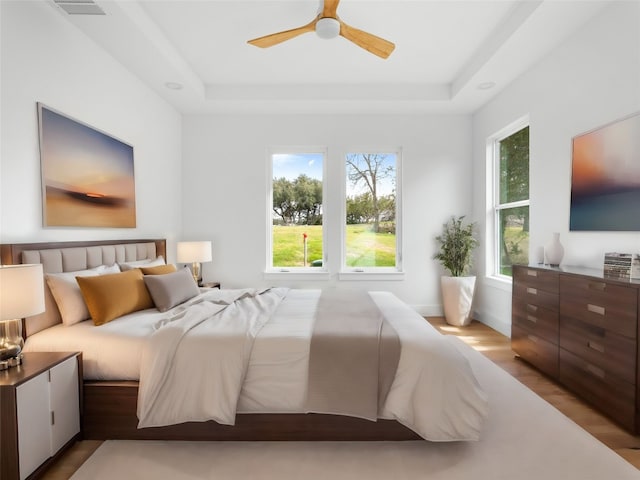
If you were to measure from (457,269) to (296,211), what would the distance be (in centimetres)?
229

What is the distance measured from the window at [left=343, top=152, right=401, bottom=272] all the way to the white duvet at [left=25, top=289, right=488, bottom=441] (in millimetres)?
2785

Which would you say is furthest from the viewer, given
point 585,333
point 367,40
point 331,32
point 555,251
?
point 555,251

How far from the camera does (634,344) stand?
198cm

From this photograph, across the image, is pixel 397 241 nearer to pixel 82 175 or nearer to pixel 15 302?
Answer: pixel 82 175

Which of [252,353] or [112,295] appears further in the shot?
[112,295]

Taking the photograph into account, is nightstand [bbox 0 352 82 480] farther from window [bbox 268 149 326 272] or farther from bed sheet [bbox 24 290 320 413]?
window [bbox 268 149 326 272]

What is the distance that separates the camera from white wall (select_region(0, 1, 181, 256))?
2.13 m

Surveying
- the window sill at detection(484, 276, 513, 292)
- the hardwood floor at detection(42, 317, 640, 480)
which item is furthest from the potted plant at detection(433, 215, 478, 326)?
the hardwood floor at detection(42, 317, 640, 480)

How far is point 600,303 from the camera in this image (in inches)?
87.5

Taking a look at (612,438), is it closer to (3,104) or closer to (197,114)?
(3,104)

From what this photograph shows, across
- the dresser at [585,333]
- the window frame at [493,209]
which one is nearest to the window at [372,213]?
the window frame at [493,209]

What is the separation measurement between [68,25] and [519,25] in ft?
11.4

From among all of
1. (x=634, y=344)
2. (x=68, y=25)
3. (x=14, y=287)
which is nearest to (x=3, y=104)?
(x=68, y=25)

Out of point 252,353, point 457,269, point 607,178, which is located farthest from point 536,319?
point 252,353
